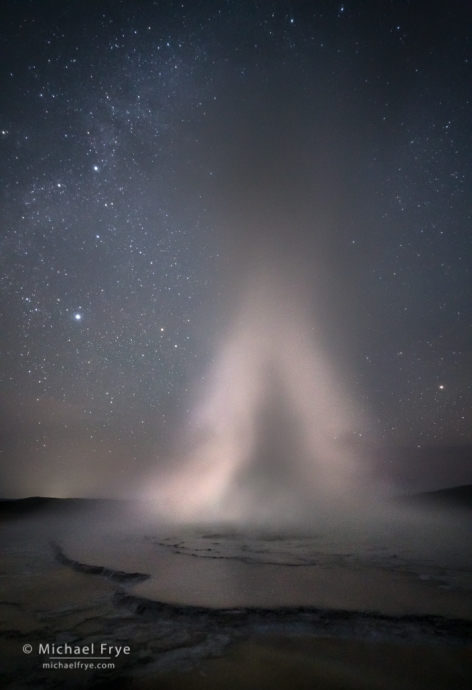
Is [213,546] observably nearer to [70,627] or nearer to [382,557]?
[382,557]

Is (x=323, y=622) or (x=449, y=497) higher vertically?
(x=323, y=622)

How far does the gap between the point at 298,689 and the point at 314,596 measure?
8.63 feet

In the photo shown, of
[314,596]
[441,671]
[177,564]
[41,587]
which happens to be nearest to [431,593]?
[314,596]

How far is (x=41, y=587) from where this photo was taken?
638 cm

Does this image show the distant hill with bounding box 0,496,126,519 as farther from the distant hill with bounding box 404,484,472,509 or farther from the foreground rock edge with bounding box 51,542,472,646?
the distant hill with bounding box 404,484,472,509
